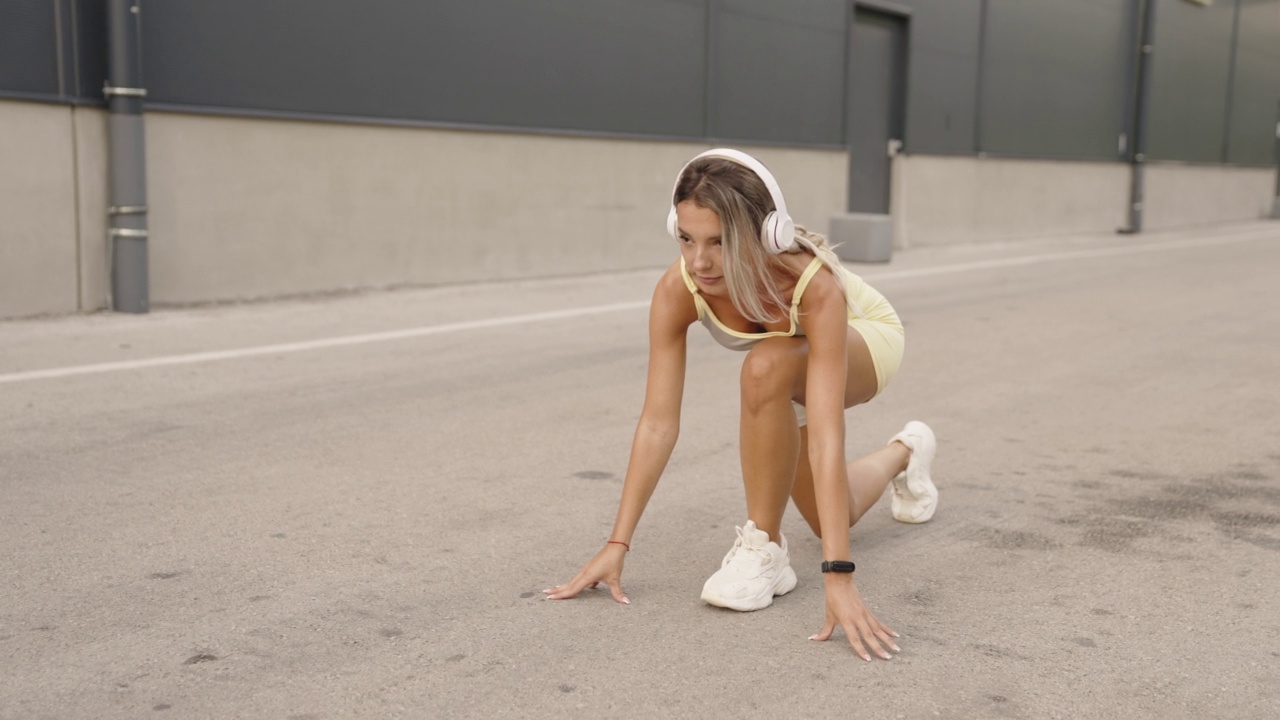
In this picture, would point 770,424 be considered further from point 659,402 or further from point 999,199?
point 999,199

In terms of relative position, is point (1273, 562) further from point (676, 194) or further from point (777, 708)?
point (676, 194)

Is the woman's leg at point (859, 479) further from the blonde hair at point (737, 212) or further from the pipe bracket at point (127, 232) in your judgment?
the pipe bracket at point (127, 232)

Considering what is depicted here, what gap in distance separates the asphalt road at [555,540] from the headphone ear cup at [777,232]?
1021 millimetres

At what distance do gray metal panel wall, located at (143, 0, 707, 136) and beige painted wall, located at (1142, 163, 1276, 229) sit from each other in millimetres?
16367

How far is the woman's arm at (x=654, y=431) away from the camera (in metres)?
3.59

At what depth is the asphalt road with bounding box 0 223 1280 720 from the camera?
3.08 metres

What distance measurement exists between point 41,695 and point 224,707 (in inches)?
16.9

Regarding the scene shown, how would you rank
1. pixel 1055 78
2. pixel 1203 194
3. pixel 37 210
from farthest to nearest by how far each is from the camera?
1. pixel 1203 194
2. pixel 1055 78
3. pixel 37 210

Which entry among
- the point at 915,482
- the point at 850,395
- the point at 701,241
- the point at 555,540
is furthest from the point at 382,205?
the point at 701,241

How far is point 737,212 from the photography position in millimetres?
3207

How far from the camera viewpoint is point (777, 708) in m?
2.95

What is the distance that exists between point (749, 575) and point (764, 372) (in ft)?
1.85

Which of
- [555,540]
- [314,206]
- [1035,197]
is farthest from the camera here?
[1035,197]

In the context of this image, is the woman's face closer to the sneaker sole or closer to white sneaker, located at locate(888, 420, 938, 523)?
the sneaker sole
